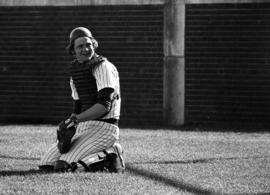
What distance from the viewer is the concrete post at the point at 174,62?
13656 millimetres

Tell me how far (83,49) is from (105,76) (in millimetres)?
394

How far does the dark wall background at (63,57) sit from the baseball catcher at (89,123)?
20.0 feet

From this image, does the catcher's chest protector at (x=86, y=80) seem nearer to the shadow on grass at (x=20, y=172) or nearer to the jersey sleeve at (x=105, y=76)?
the jersey sleeve at (x=105, y=76)

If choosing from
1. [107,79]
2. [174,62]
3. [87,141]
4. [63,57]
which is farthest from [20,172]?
[63,57]

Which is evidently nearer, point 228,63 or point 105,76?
point 105,76

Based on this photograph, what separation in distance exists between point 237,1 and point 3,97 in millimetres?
5020

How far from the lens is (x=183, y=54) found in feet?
45.2

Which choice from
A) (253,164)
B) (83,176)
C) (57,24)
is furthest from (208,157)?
(57,24)

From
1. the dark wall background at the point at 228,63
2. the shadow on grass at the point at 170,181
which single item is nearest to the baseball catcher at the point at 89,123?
the shadow on grass at the point at 170,181

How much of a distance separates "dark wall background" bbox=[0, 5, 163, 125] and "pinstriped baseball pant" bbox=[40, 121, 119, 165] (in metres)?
6.19

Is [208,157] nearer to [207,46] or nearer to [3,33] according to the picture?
[207,46]

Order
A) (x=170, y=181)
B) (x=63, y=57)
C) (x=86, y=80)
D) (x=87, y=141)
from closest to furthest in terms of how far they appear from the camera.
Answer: (x=170, y=181)
(x=87, y=141)
(x=86, y=80)
(x=63, y=57)

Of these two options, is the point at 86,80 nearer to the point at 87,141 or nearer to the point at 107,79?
the point at 107,79

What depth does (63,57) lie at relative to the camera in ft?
47.7
